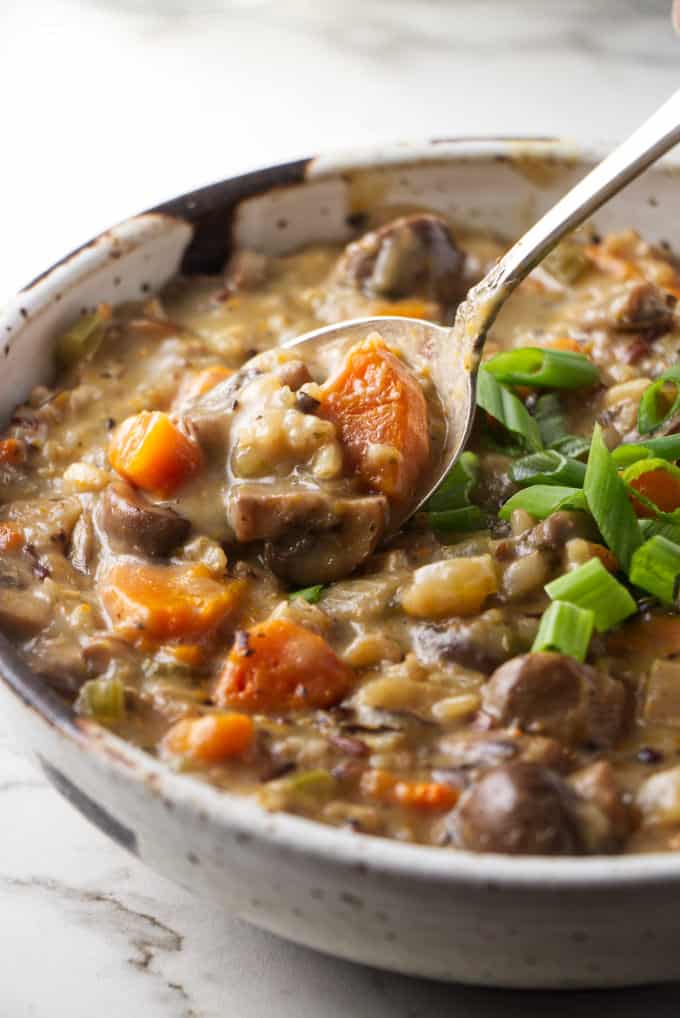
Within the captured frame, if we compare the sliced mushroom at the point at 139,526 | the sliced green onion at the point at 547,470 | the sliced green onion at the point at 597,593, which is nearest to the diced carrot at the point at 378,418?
the sliced green onion at the point at 547,470

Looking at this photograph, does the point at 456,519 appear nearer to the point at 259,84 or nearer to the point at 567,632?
the point at 567,632

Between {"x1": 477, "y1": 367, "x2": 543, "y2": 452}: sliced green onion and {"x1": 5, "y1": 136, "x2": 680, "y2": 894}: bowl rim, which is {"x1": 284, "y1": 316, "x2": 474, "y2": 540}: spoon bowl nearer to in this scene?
{"x1": 477, "y1": 367, "x2": 543, "y2": 452}: sliced green onion

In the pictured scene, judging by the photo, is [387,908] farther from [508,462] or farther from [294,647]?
[508,462]

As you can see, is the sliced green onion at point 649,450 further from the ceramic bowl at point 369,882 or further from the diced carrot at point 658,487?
the ceramic bowl at point 369,882

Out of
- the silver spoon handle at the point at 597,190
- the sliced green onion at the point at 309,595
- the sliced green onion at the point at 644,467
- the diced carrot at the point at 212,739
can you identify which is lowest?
the sliced green onion at the point at 644,467

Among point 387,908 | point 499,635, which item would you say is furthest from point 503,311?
point 387,908

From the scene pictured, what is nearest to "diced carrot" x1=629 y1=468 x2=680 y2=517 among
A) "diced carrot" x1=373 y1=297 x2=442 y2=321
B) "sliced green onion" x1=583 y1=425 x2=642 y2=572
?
"sliced green onion" x1=583 y1=425 x2=642 y2=572

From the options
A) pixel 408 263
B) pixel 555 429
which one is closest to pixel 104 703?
pixel 555 429
